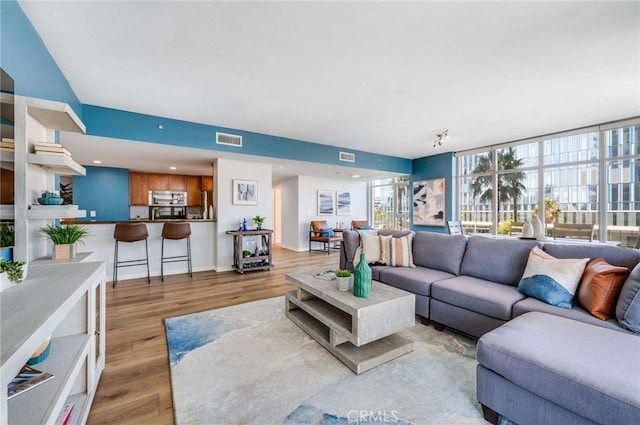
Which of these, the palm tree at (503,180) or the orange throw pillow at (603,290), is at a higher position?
the palm tree at (503,180)

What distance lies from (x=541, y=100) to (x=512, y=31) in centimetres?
186

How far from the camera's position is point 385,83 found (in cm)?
293

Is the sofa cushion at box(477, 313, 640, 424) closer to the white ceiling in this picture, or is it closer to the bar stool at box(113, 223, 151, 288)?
the white ceiling

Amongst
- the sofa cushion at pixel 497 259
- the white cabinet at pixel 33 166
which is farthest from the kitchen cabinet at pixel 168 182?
the sofa cushion at pixel 497 259

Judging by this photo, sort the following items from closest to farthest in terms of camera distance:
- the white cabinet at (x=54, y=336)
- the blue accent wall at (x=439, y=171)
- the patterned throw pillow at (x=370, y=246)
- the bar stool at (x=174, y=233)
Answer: the white cabinet at (x=54, y=336) → the patterned throw pillow at (x=370, y=246) → the bar stool at (x=174, y=233) → the blue accent wall at (x=439, y=171)

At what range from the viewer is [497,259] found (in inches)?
104

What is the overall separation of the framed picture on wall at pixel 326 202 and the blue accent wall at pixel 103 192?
4.98 metres

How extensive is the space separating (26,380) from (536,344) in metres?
2.43

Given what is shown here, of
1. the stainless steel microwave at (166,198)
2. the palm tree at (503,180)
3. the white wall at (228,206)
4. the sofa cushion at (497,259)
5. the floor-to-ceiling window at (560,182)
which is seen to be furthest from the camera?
the stainless steel microwave at (166,198)

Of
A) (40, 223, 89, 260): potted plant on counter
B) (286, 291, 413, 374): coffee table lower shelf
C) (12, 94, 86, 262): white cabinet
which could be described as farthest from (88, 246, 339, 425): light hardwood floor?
(286, 291, 413, 374): coffee table lower shelf

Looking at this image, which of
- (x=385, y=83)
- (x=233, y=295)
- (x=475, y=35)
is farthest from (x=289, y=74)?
(x=233, y=295)

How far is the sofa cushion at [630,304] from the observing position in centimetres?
157

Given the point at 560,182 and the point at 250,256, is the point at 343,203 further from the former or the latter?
the point at 560,182

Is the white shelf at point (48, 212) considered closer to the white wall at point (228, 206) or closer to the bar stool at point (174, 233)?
the bar stool at point (174, 233)
